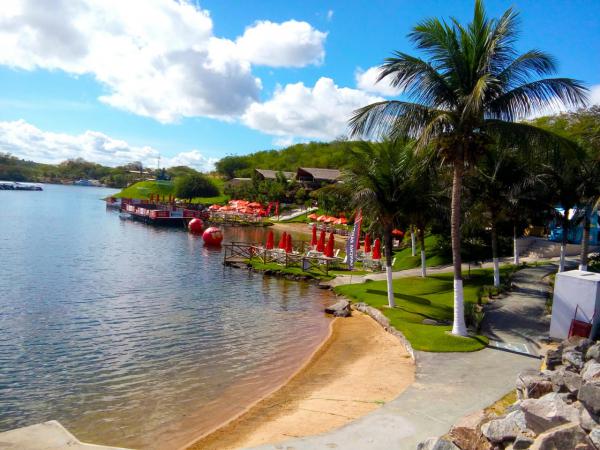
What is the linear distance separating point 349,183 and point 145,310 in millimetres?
10862

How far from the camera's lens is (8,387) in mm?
13188

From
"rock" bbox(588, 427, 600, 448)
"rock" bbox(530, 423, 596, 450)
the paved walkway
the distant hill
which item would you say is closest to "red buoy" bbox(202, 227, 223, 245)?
the paved walkway

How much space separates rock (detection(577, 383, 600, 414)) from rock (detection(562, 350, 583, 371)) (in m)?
3.07

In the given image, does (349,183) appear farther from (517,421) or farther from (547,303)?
(517,421)

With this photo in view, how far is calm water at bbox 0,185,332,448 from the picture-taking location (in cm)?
1195

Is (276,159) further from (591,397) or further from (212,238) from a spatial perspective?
(591,397)

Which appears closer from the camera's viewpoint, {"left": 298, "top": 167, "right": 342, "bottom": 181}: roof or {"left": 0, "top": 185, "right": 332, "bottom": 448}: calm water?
{"left": 0, "top": 185, "right": 332, "bottom": 448}: calm water

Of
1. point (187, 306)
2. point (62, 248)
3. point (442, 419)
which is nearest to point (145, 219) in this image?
point (62, 248)

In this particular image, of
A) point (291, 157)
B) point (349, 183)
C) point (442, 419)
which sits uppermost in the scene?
point (291, 157)

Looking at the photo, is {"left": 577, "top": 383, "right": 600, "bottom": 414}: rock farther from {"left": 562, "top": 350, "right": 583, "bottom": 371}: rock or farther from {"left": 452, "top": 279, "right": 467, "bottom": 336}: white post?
{"left": 452, "top": 279, "right": 467, "bottom": 336}: white post

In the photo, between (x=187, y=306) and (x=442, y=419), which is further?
(x=187, y=306)

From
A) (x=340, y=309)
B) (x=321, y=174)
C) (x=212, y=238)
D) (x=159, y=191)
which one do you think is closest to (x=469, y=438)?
(x=340, y=309)

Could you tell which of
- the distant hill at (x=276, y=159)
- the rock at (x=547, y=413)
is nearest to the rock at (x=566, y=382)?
the rock at (x=547, y=413)

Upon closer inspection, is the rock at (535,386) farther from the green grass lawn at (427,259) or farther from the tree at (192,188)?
the tree at (192,188)
